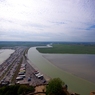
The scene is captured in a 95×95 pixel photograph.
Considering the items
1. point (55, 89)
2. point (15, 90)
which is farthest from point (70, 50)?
point (55, 89)

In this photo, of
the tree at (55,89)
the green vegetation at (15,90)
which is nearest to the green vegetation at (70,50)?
the green vegetation at (15,90)

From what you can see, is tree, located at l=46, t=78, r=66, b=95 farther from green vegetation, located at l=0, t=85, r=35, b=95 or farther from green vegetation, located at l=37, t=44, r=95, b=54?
green vegetation, located at l=37, t=44, r=95, b=54

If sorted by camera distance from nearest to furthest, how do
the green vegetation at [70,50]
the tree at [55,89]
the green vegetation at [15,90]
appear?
1. the tree at [55,89]
2. the green vegetation at [15,90]
3. the green vegetation at [70,50]

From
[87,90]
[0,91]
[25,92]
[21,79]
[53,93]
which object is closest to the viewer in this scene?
[53,93]

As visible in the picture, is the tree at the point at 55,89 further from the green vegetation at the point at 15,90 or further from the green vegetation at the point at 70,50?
the green vegetation at the point at 70,50

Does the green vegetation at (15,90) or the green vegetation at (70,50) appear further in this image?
the green vegetation at (70,50)

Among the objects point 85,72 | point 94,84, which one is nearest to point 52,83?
point 94,84

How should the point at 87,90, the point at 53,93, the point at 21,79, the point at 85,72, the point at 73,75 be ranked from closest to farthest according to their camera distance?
the point at 53,93, the point at 87,90, the point at 21,79, the point at 73,75, the point at 85,72

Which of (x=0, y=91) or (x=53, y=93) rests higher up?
(x=53, y=93)

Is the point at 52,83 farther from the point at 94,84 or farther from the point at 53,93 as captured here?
the point at 94,84

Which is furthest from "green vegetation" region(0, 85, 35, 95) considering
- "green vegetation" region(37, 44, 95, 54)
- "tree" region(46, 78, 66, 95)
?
"green vegetation" region(37, 44, 95, 54)

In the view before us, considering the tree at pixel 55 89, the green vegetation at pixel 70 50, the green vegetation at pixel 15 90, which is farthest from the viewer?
the green vegetation at pixel 70 50
